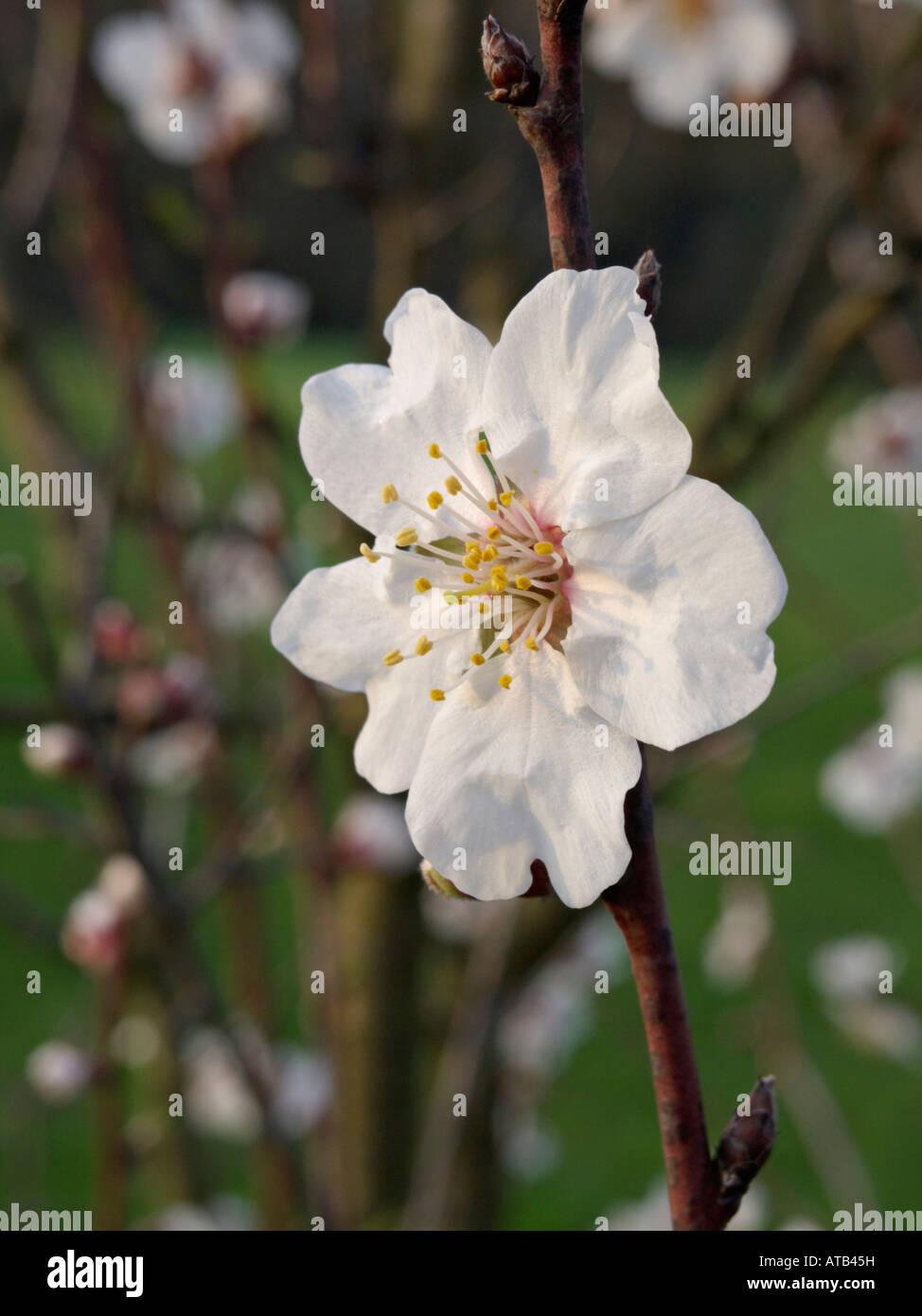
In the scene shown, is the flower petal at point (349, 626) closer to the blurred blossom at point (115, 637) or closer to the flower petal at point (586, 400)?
the flower petal at point (586, 400)


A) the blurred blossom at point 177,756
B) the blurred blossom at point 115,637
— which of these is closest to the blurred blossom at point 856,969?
the blurred blossom at point 177,756

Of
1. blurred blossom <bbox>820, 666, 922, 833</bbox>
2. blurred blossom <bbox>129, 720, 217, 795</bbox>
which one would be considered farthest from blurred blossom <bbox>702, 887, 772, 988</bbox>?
blurred blossom <bbox>129, 720, 217, 795</bbox>

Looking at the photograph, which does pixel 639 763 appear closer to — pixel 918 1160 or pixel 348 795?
pixel 348 795

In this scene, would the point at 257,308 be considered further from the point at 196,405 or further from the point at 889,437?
Answer: the point at 889,437

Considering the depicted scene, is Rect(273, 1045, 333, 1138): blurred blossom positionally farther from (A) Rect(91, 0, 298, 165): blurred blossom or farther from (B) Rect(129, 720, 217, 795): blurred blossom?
(A) Rect(91, 0, 298, 165): blurred blossom

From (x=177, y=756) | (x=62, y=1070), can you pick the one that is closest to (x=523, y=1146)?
(x=177, y=756)

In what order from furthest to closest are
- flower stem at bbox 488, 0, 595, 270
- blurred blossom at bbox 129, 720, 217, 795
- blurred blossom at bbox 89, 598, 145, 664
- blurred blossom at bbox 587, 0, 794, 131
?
blurred blossom at bbox 587, 0, 794, 131 → blurred blossom at bbox 129, 720, 217, 795 → blurred blossom at bbox 89, 598, 145, 664 → flower stem at bbox 488, 0, 595, 270
